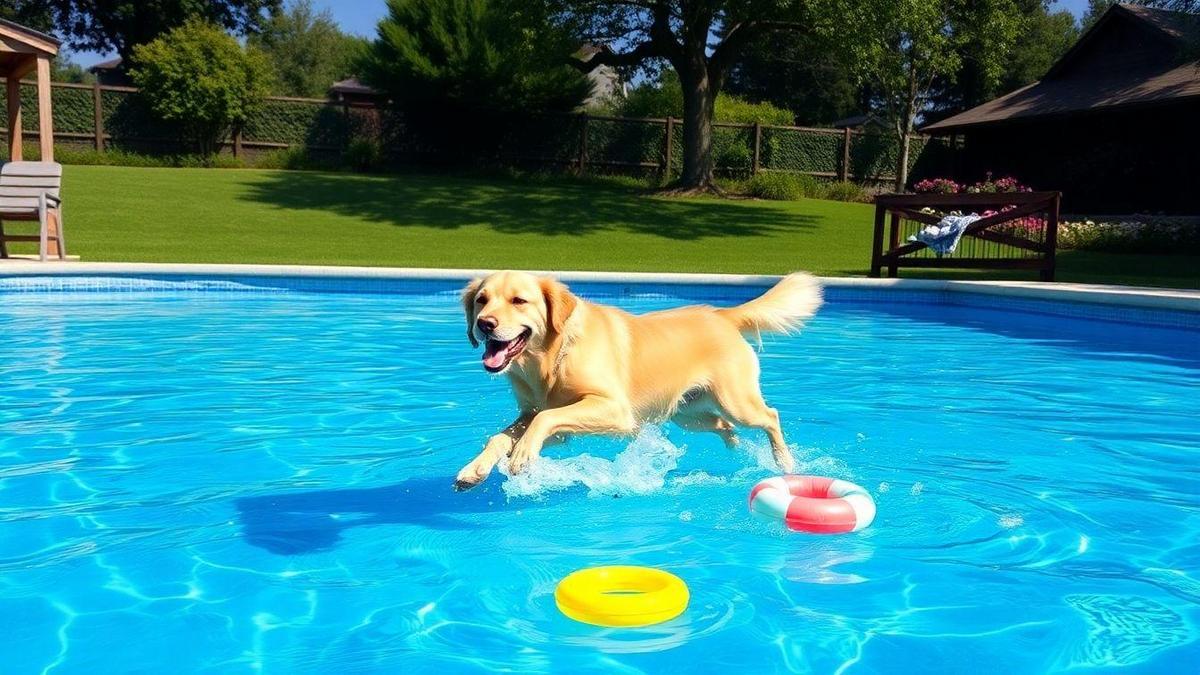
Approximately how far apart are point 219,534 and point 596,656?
1.88m

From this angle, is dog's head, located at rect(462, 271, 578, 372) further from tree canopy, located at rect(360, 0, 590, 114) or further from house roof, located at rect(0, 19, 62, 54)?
tree canopy, located at rect(360, 0, 590, 114)

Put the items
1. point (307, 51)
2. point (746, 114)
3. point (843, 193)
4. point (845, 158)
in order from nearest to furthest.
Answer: point (843, 193), point (845, 158), point (746, 114), point (307, 51)

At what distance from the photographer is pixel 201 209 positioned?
21953 mm

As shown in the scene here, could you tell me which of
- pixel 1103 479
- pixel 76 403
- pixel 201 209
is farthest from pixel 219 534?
pixel 201 209

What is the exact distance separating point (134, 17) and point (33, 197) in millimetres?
36159

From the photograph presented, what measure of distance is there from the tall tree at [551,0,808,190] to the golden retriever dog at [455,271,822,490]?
20182 millimetres

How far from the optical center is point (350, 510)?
455 centimetres

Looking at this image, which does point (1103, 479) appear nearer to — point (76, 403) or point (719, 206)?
point (76, 403)

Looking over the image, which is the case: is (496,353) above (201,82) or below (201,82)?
below

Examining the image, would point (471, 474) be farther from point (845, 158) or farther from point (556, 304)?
point (845, 158)

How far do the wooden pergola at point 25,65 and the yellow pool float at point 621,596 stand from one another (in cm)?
1448

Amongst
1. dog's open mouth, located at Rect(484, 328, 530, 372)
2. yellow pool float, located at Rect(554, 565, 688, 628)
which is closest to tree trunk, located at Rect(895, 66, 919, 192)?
dog's open mouth, located at Rect(484, 328, 530, 372)

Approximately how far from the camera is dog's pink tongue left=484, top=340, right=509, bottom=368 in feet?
13.4

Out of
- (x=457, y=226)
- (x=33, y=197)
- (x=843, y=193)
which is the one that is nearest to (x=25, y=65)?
(x=33, y=197)
